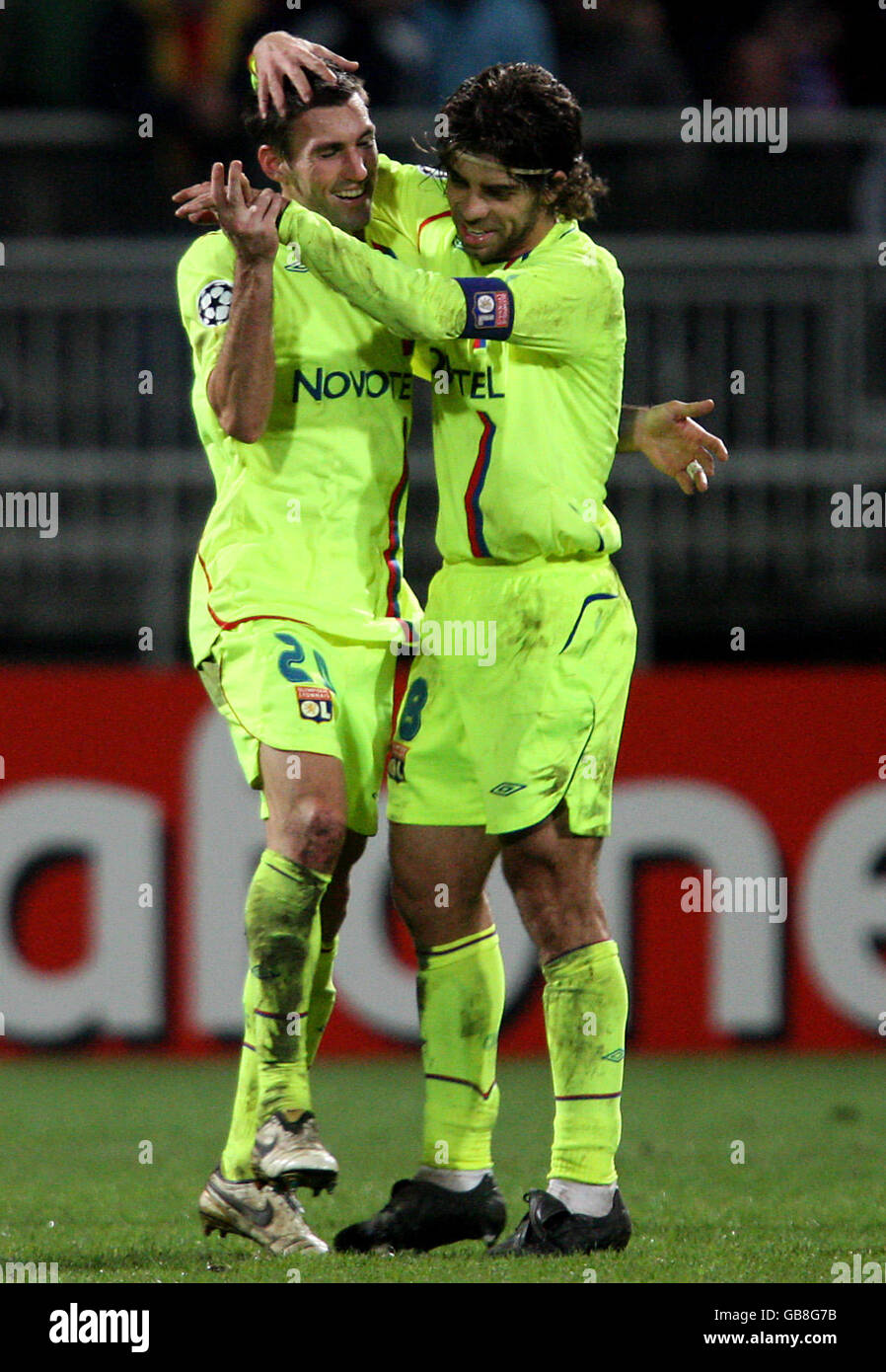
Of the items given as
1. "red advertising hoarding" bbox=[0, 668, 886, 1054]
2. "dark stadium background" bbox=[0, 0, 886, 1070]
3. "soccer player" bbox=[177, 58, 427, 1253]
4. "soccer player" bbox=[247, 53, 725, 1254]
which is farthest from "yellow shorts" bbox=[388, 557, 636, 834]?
"dark stadium background" bbox=[0, 0, 886, 1070]

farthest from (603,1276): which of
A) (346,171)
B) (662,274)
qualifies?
(662,274)

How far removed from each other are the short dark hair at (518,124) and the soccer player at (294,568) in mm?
241

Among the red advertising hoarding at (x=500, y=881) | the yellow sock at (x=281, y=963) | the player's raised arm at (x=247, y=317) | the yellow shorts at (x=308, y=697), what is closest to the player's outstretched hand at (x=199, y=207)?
the player's raised arm at (x=247, y=317)

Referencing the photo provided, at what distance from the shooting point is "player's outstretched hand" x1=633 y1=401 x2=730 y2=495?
15.2 ft

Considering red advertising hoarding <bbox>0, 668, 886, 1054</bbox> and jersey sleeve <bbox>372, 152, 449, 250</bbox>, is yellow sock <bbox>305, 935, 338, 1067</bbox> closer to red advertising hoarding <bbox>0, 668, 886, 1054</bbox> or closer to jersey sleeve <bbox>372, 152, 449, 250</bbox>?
jersey sleeve <bbox>372, 152, 449, 250</bbox>

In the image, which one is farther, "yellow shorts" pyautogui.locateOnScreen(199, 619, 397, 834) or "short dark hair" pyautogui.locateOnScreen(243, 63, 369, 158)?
"short dark hair" pyautogui.locateOnScreen(243, 63, 369, 158)

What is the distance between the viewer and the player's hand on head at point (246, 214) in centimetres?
404

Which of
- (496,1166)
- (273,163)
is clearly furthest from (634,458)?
(273,163)

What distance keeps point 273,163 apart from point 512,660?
1242 millimetres

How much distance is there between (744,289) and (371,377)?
434 cm

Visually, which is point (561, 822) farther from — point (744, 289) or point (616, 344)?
point (744, 289)

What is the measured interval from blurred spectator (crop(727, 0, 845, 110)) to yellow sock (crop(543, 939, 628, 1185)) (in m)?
6.62

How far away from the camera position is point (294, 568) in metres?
4.37

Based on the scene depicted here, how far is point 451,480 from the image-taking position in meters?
4.42
